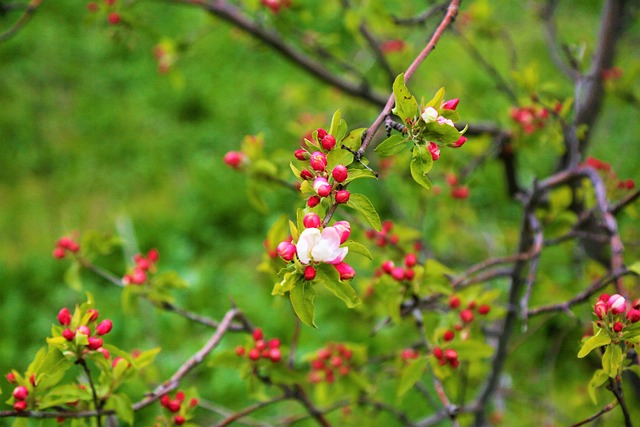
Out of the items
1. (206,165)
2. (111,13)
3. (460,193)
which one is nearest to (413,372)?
(460,193)

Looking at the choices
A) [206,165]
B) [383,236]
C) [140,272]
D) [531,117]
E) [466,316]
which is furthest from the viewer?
[206,165]

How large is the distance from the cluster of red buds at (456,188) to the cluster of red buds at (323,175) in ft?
3.84

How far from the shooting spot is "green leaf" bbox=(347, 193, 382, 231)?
0.84 m

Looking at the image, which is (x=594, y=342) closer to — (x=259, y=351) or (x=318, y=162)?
(x=318, y=162)

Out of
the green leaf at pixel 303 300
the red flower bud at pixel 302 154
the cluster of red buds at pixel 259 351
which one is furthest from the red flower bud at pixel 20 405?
the red flower bud at pixel 302 154

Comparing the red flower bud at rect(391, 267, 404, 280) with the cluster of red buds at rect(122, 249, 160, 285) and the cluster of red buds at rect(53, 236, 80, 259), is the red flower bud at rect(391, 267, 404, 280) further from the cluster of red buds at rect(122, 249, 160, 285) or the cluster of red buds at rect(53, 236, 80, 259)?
the cluster of red buds at rect(53, 236, 80, 259)

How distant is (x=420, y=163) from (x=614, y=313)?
400 millimetres

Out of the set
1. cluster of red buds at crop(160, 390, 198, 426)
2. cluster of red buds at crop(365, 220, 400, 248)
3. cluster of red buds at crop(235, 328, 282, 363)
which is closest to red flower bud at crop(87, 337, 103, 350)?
cluster of red buds at crop(160, 390, 198, 426)

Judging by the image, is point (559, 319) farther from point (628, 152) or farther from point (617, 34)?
point (617, 34)

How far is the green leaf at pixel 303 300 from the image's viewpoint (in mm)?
848

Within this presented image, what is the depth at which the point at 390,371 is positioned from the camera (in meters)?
1.81

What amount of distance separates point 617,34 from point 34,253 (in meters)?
2.83

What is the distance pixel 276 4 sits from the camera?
1979 millimetres

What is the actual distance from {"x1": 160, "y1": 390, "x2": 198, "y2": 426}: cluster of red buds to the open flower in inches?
22.0
